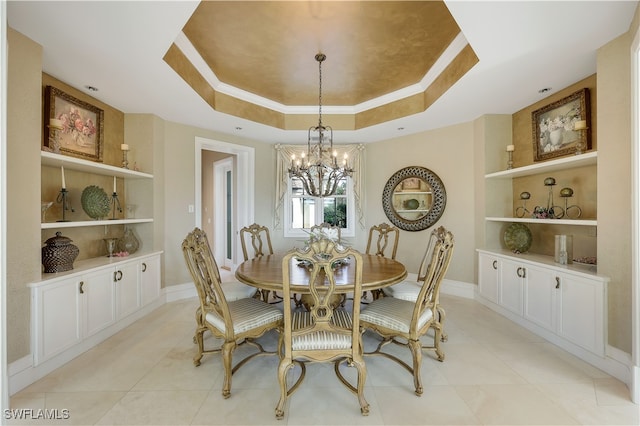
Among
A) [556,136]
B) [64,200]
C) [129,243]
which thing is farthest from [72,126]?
[556,136]

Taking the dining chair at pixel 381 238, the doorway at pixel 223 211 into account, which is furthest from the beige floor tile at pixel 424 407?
the doorway at pixel 223 211

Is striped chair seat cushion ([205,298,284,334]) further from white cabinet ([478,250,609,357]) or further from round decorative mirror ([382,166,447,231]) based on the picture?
round decorative mirror ([382,166,447,231])

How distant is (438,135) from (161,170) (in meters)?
4.05

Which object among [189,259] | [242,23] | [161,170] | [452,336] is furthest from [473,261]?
[161,170]

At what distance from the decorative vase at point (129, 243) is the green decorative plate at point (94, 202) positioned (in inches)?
18.2

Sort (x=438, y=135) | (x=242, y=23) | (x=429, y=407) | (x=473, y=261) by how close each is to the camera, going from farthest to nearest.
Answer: (x=438, y=135) < (x=473, y=261) < (x=242, y=23) < (x=429, y=407)

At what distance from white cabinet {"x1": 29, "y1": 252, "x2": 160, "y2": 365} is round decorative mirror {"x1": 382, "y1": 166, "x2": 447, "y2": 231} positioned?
11.8ft

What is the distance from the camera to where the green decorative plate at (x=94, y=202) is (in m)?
2.73

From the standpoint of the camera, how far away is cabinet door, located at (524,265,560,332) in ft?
8.24

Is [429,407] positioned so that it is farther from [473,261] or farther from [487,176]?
[487,176]

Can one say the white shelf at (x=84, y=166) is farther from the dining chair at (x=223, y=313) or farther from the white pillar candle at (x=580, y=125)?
the white pillar candle at (x=580, y=125)

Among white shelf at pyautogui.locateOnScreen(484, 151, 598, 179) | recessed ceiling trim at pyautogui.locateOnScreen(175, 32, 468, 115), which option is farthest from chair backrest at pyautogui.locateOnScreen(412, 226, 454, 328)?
recessed ceiling trim at pyautogui.locateOnScreen(175, 32, 468, 115)

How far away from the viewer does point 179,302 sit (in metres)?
3.68

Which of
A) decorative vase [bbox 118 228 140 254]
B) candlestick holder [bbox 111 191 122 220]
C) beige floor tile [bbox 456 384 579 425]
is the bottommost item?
beige floor tile [bbox 456 384 579 425]
